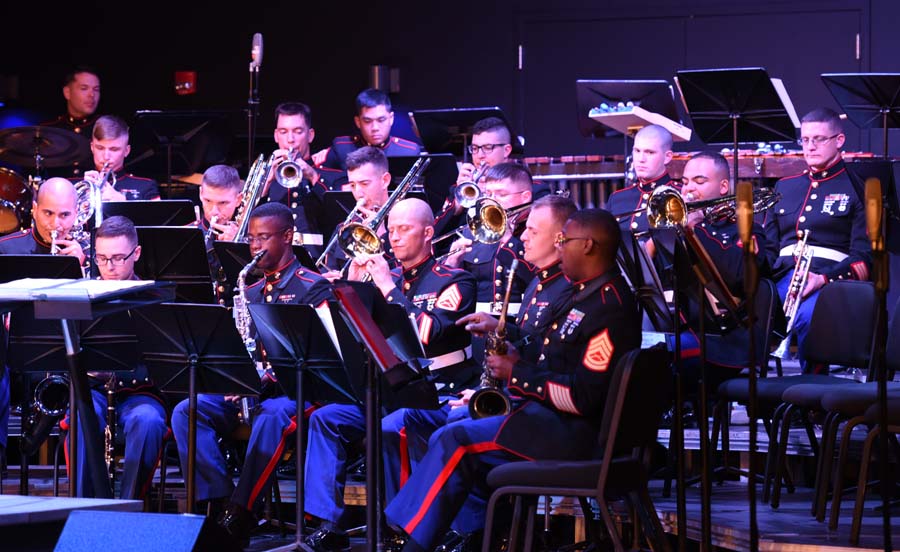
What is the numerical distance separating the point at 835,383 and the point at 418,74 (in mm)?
6523

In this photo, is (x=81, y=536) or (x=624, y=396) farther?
(x=624, y=396)

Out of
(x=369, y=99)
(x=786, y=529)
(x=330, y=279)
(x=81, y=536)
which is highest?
(x=369, y=99)

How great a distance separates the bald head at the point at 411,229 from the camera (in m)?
6.44

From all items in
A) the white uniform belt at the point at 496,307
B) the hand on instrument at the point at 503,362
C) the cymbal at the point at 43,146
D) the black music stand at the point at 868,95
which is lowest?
the hand on instrument at the point at 503,362

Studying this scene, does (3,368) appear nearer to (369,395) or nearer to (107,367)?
(107,367)

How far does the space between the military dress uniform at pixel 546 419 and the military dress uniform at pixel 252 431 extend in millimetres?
1114

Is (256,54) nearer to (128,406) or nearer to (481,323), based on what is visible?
(128,406)

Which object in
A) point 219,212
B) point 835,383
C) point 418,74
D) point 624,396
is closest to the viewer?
point 624,396

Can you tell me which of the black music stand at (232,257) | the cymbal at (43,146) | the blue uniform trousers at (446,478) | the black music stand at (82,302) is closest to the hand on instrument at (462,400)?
the blue uniform trousers at (446,478)

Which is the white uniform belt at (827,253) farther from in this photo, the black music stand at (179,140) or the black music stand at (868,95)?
the black music stand at (179,140)

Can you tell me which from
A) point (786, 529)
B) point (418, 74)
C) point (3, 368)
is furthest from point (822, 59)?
point (3, 368)

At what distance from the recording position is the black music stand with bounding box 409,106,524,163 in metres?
8.70

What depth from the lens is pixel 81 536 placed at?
3590mm

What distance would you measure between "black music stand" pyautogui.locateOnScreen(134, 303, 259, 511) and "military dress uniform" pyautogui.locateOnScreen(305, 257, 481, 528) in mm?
544
